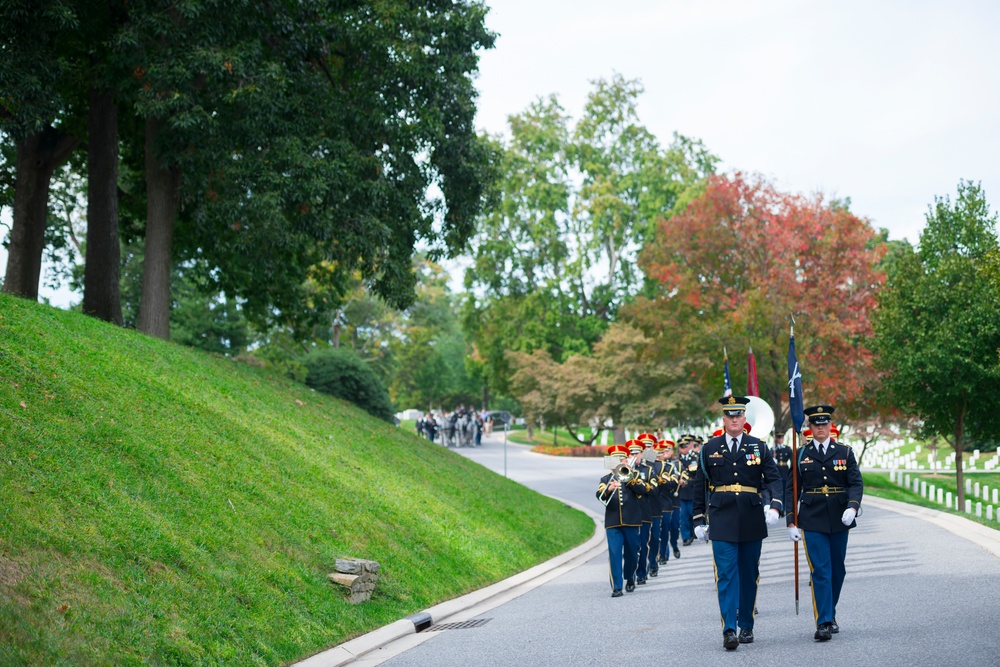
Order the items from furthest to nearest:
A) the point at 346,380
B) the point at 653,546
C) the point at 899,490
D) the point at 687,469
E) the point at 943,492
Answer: the point at 899,490 → the point at 943,492 → the point at 346,380 → the point at 687,469 → the point at 653,546

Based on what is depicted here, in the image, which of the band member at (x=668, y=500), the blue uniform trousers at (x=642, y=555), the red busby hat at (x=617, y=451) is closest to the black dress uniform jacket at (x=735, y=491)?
the red busby hat at (x=617, y=451)

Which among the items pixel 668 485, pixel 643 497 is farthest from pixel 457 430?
pixel 643 497

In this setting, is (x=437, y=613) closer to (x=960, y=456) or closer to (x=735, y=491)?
(x=735, y=491)

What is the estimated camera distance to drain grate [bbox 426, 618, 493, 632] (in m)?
11.1

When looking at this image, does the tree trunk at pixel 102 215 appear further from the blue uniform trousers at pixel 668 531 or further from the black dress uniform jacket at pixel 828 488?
the black dress uniform jacket at pixel 828 488

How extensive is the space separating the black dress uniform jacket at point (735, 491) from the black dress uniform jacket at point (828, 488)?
0.35 m

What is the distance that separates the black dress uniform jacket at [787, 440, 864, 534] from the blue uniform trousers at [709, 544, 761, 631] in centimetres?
58

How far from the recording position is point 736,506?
9.64 meters

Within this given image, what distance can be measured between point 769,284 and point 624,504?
64.8ft

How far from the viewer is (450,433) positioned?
57938 mm

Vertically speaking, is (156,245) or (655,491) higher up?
(156,245)

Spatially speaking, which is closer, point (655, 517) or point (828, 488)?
point (828, 488)

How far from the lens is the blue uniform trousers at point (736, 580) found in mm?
9156

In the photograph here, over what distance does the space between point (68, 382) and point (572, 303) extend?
4718cm
